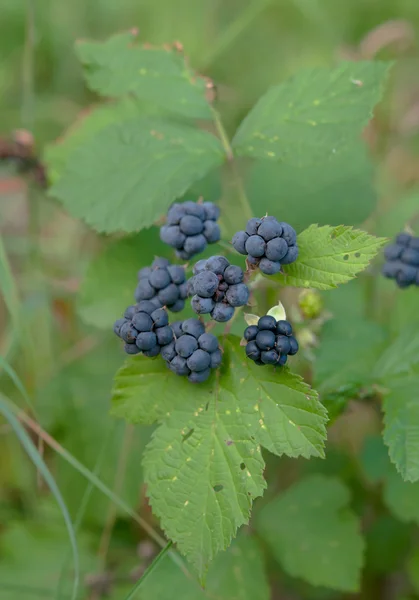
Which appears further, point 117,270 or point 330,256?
point 117,270

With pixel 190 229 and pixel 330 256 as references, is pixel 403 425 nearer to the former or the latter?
pixel 330 256

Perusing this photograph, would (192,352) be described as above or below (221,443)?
above

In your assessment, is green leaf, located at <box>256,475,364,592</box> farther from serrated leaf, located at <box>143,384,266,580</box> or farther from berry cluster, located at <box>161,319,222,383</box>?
berry cluster, located at <box>161,319,222,383</box>

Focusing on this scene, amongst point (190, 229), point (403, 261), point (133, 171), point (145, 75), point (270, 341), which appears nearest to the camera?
point (270, 341)

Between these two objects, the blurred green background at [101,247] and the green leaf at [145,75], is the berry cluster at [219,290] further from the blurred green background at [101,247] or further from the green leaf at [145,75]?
the green leaf at [145,75]

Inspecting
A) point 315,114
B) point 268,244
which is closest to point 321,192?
point 315,114

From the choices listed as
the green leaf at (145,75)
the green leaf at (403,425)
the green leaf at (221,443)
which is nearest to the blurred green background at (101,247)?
the green leaf at (403,425)

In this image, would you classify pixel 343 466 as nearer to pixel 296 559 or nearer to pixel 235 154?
pixel 296 559
